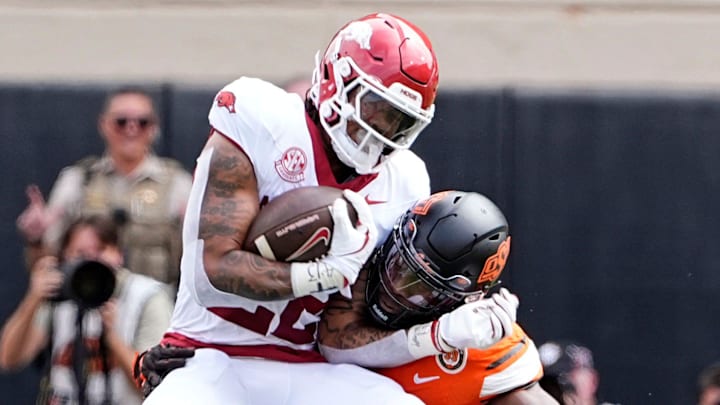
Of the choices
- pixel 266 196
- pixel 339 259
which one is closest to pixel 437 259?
pixel 339 259

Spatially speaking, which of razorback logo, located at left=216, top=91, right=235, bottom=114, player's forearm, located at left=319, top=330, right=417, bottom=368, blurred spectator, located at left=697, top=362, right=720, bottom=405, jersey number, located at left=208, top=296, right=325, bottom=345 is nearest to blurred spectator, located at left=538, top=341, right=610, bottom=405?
blurred spectator, located at left=697, top=362, right=720, bottom=405

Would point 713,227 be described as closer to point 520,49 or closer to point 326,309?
point 520,49

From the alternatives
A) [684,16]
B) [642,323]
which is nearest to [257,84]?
[642,323]

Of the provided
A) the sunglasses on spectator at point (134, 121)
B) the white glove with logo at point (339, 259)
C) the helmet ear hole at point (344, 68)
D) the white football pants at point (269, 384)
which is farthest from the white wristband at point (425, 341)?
the sunglasses on spectator at point (134, 121)

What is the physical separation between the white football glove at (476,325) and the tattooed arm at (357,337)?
0.49ft

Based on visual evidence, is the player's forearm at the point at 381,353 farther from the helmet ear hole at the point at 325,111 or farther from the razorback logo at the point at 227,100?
the razorback logo at the point at 227,100

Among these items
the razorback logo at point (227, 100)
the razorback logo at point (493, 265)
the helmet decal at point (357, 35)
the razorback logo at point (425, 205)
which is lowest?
the razorback logo at point (493, 265)

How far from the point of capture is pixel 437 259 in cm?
402

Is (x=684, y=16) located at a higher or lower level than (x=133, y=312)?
higher

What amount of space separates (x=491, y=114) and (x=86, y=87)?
5.67 feet

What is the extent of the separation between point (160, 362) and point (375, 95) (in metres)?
0.91

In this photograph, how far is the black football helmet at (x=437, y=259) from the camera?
4023 millimetres

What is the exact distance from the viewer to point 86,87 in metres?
6.64

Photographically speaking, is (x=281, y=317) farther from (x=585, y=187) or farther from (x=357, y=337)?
(x=585, y=187)
